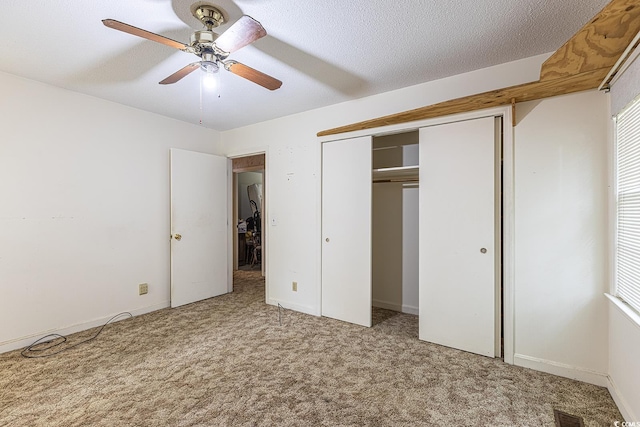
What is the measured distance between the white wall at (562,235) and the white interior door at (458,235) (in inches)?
8.4

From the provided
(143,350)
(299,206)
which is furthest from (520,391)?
(143,350)

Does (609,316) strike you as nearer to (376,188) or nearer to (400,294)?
(400,294)

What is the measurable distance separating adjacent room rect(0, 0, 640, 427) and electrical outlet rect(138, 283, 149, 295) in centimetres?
2

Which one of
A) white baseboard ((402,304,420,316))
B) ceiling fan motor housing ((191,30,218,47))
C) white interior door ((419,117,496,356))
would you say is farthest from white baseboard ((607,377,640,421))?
ceiling fan motor housing ((191,30,218,47))

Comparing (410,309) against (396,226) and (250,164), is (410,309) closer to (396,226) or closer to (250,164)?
(396,226)

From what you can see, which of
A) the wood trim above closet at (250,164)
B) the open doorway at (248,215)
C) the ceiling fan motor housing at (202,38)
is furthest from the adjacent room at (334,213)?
the open doorway at (248,215)

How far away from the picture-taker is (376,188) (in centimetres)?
370

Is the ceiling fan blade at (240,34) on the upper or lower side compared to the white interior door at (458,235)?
upper

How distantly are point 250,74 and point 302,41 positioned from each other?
443mm

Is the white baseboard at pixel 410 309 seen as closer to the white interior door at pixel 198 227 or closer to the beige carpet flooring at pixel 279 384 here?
the beige carpet flooring at pixel 279 384

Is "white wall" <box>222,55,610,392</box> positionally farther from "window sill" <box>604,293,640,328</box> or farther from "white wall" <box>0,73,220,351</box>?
"white wall" <box>0,73,220,351</box>

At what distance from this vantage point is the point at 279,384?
201 cm

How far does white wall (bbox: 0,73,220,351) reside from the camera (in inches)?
102

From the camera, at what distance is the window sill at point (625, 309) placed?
60.6 inches
